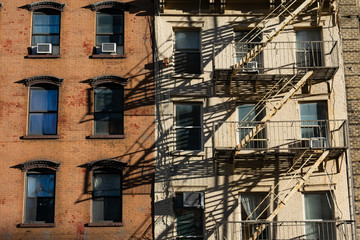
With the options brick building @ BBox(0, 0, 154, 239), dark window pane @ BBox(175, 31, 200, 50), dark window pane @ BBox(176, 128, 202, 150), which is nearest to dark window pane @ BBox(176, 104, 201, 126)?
dark window pane @ BBox(176, 128, 202, 150)

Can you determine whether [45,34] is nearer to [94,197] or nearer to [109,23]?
[109,23]

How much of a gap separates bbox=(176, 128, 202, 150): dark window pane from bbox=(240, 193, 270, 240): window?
7.82 ft

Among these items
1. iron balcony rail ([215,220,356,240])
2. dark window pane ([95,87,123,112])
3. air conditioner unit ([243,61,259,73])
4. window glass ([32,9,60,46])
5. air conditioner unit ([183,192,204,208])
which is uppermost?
window glass ([32,9,60,46])

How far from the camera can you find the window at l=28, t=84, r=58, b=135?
57.5 ft

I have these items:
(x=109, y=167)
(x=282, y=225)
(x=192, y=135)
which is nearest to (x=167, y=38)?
(x=192, y=135)

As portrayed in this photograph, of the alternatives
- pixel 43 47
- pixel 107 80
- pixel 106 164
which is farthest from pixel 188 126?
pixel 43 47

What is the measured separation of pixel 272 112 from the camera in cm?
1622

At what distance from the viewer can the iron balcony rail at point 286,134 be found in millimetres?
17031

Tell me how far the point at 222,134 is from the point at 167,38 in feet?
13.5

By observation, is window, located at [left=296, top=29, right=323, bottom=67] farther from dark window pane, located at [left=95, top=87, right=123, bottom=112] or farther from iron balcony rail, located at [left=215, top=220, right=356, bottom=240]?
dark window pane, located at [left=95, top=87, right=123, bottom=112]

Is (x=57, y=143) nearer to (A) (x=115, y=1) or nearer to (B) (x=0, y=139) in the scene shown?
(B) (x=0, y=139)

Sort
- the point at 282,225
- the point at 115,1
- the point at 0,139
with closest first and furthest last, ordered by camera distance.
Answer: the point at 282,225
the point at 0,139
the point at 115,1

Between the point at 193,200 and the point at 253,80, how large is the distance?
457cm

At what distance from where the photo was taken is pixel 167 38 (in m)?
18.3
